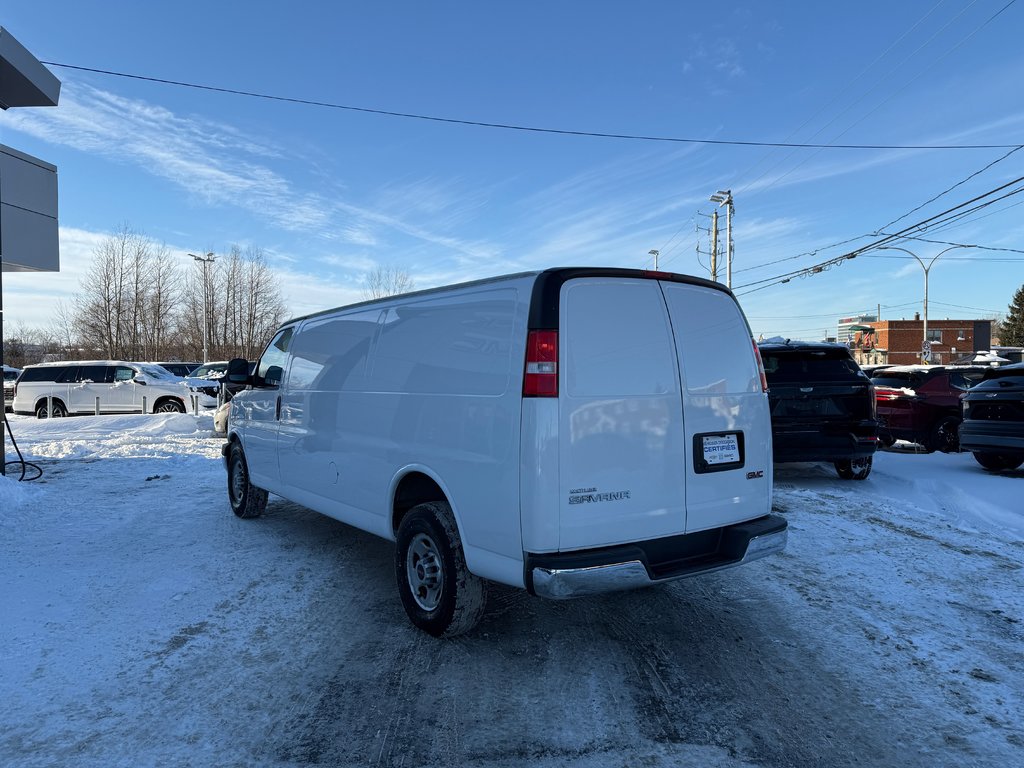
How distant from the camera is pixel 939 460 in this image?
1082cm

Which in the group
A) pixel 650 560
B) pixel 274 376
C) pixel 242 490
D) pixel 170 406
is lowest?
pixel 242 490

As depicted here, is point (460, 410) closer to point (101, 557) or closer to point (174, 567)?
point (174, 567)

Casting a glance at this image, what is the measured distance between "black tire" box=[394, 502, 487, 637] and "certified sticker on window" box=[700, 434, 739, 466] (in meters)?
1.51

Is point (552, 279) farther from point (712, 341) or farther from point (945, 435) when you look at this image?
point (945, 435)

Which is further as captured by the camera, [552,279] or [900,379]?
[900,379]

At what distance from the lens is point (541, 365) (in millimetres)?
3270

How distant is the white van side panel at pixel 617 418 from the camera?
3.26 metres

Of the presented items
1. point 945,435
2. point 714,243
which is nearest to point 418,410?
point 945,435

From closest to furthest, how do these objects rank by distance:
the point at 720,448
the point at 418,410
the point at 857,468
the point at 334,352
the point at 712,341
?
1. the point at 720,448
2. the point at 712,341
3. the point at 418,410
4. the point at 334,352
5. the point at 857,468

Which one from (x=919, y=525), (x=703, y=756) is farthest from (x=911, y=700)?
(x=919, y=525)

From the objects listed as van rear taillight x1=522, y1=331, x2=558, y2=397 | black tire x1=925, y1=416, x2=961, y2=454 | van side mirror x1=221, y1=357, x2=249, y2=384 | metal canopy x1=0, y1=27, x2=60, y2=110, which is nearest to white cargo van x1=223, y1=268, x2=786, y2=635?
van rear taillight x1=522, y1=331, x2=558, y2=397

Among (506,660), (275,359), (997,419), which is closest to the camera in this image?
(506,660)

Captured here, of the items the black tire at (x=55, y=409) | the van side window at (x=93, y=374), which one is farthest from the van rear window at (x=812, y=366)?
the black tire at (x=55, y=409)

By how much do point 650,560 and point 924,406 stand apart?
1089 cm
